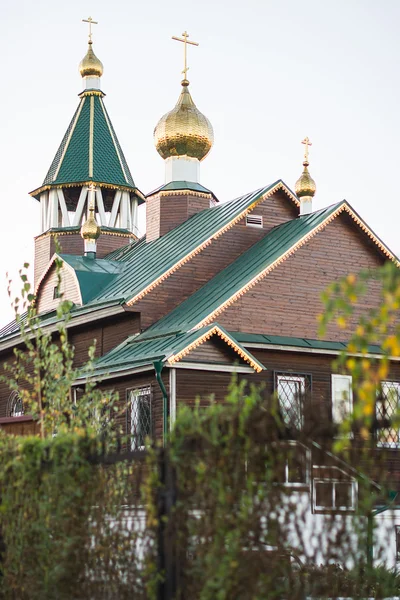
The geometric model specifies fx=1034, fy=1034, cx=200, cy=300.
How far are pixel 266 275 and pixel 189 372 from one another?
2.81 meters

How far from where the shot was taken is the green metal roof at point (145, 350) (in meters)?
17.6

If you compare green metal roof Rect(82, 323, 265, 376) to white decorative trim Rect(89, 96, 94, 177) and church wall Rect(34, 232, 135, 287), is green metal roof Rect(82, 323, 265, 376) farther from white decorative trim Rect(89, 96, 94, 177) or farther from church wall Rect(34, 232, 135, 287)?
white decorative trim Rect(89, 96, 94, 177)

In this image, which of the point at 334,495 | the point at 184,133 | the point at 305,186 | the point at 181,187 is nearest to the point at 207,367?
the point at 181,187

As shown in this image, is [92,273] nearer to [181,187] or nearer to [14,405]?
[181,187]

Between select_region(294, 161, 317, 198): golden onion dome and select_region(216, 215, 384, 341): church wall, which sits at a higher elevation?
select_region(294, 161, 317, 198): golden onion dome

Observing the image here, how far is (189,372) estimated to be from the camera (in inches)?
708

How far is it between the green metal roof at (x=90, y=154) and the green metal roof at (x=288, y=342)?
11.0m

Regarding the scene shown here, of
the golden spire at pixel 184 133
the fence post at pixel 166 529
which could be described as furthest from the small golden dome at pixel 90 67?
the fence post at pixel 166 529

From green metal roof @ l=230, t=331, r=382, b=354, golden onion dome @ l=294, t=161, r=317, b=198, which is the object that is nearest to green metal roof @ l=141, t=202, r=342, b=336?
green metal roof @ l=230, t=331, r=382, b=354

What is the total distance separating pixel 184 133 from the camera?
2523 cm

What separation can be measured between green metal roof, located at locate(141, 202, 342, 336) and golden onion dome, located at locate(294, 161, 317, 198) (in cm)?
972

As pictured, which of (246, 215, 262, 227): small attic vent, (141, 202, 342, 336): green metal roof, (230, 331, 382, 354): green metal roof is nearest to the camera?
(230, 331, 382, 354): green metal roof

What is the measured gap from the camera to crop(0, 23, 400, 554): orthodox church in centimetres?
1806

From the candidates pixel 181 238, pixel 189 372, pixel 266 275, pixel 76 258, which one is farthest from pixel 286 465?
pixel 76 258
